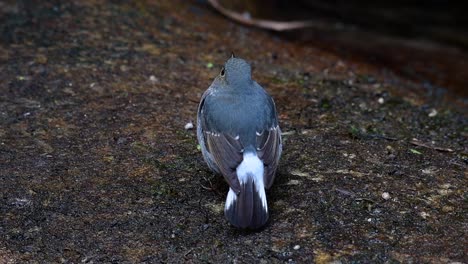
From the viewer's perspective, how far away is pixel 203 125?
194 inches

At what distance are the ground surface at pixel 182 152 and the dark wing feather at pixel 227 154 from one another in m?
0.35

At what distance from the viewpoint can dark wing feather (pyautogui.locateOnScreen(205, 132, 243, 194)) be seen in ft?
14.3

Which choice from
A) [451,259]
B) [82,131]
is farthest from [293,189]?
[82,131]

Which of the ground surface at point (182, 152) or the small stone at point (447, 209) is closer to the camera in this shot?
the ground surface at point (182, 152)

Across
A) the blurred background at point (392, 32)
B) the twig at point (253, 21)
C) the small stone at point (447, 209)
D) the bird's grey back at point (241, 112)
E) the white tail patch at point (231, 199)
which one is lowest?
the blurred background at point (392, 32)

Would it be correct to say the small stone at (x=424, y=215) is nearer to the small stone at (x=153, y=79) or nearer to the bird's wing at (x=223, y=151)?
the bird's wing at (x=223, y=151)

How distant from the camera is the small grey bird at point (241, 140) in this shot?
4250 millimetres

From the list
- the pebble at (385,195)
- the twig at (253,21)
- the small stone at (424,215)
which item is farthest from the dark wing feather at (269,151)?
the twig at (253,21)

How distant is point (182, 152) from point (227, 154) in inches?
41.3

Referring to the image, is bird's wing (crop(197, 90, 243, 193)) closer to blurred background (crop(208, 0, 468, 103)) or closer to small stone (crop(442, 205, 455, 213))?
small stone (crop(442, 205, 455, 213))

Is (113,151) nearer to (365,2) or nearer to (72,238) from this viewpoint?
(72,238)

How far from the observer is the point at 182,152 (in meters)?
5.53

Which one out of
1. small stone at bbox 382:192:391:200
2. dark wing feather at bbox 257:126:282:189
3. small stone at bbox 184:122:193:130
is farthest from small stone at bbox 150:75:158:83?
small stone at bbox 382:192:391:200

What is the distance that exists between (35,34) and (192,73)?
6.09 feet
